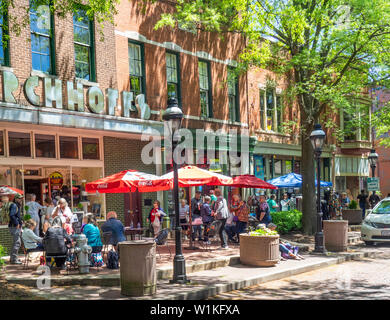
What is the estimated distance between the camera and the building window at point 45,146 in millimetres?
14914

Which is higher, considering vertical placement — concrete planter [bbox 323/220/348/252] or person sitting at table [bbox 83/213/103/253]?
person sitting at table [bbox 83/213/103/253]

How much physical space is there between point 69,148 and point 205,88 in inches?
296

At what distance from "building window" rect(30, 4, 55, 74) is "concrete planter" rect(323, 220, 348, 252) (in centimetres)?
997

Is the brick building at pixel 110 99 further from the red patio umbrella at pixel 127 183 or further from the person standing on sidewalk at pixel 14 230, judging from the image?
the red patio umbrella at pixel 127 183

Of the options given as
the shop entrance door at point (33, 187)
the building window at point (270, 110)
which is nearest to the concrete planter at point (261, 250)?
the shop entrance door at point (33, 187)

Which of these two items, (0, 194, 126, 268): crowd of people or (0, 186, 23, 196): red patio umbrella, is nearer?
(0, 194, 126, 268): crowd of people

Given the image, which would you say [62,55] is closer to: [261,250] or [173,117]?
[173,117]

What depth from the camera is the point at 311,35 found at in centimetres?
1806

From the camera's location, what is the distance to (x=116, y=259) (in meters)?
11.1

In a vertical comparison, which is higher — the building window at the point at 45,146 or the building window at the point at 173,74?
the building window at the point at 173,74

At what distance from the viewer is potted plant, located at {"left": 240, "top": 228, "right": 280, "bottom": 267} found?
1190 centimetres

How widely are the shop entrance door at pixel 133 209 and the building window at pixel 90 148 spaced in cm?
214

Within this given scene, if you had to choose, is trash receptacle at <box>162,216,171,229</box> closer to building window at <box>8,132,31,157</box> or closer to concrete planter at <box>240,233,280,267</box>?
building window at <box>8,132,31,157</box>

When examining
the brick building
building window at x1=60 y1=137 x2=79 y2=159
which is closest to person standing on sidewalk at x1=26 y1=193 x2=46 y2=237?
the brick building
